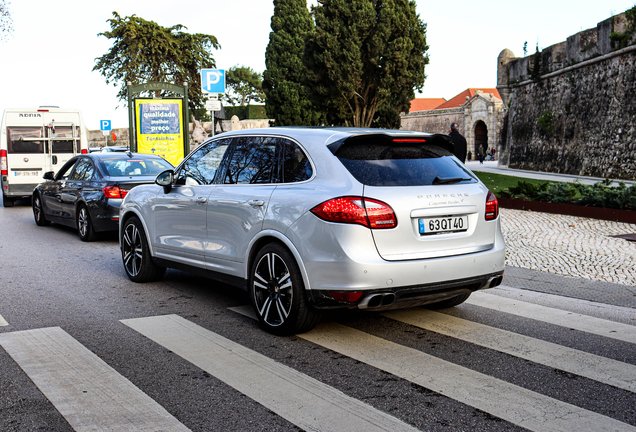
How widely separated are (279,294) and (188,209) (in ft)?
5.43

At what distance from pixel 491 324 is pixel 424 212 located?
1357mm

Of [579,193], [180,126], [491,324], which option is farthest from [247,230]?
[180,126]

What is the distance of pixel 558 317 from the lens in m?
5.38

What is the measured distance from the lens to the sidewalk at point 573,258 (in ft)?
21.3

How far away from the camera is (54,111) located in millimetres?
18234

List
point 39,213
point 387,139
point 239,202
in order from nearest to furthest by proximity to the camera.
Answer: point 387,139
point 239,202
point 39,213

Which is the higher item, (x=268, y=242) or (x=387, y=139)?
(x=387, y=139)

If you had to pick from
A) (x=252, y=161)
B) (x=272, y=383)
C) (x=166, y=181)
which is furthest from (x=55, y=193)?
(x=272, y=383)

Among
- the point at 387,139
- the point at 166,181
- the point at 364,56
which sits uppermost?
the point at 364,56

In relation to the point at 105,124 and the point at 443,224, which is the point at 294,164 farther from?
the point at 105,124

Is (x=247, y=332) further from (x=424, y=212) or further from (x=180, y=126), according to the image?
(x=180, y=126)

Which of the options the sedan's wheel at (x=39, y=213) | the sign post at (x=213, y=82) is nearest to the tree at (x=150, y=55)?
the sign post at (x=213, y=82)

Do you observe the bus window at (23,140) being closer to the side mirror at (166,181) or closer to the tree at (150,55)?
the side mirror at (166,181)

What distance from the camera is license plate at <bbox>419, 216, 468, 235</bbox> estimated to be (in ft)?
14.6
